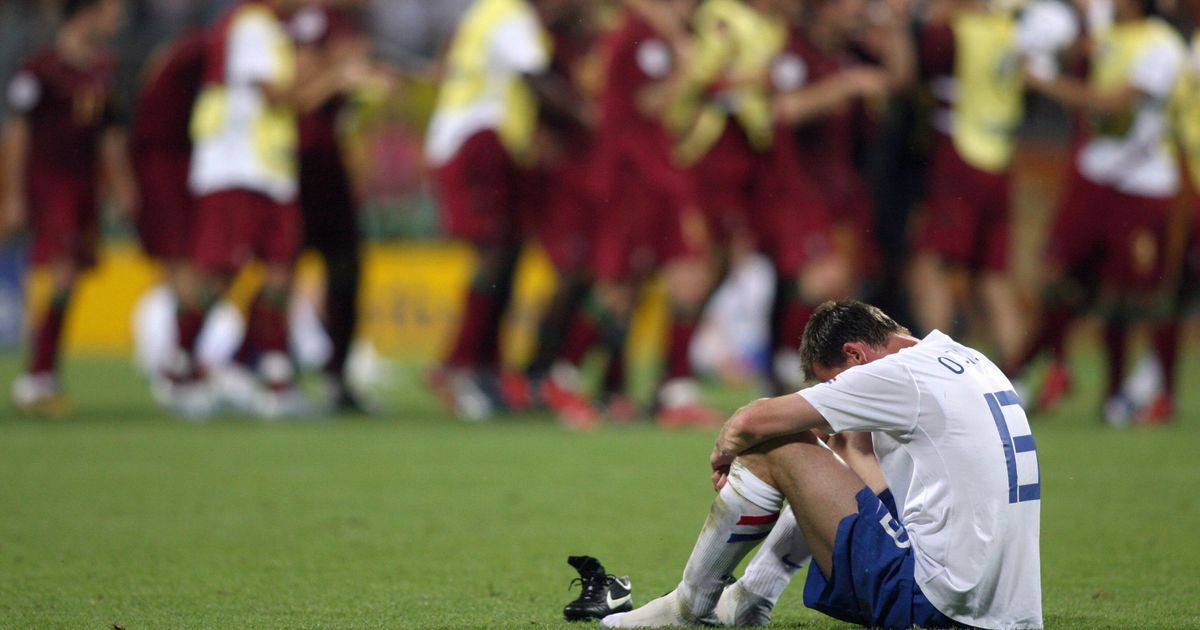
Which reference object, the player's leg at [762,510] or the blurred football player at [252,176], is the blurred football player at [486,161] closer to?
the blurred football player at [252,176]

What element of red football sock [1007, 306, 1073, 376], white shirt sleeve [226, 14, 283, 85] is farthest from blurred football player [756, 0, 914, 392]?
white shirt sleeve [226, 14, 283, 85]

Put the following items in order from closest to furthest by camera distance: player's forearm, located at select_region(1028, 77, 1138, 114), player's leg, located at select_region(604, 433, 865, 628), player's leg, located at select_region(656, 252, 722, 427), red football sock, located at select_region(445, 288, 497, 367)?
player's leg, located at select_region(604, 433, 865, 628) → player's leg, located at select_region(656, 252, 722, 427) → player's forearm, located at select_region(1028, 77, 1138, 114) → red football sock, located at select_region(445, 288, 497, 367)

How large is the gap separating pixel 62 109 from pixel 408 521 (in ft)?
18.7

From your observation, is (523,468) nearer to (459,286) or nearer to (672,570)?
(672,570)

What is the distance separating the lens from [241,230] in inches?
409

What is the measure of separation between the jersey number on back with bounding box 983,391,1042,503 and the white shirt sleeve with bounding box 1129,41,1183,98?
6.91m

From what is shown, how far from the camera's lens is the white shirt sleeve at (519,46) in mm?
10508

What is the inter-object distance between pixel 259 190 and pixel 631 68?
7.75 ft

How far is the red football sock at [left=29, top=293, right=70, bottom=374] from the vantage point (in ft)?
34.8

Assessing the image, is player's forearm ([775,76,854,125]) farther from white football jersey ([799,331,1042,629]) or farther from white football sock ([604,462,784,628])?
white football jersey ([799,331,1042,629])

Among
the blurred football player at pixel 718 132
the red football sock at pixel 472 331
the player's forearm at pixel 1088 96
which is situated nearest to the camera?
the blurred football player at pixel 718 132

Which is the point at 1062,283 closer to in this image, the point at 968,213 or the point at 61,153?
the point at 968,213

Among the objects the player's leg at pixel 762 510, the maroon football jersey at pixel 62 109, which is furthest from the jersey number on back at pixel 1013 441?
the maroon football jersey at pixel 62 109

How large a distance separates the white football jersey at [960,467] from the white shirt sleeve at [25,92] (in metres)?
8.28
